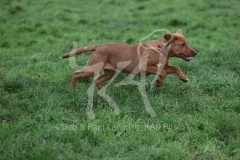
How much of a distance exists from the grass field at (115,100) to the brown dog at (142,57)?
361 millimetres

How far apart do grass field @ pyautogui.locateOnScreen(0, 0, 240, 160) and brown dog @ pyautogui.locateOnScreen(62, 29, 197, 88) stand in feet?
1.18

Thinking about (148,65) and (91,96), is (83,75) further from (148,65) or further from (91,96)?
(148,65)

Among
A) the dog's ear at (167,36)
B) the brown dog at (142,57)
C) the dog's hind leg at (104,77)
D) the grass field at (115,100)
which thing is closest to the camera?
the grass field at (115,100)

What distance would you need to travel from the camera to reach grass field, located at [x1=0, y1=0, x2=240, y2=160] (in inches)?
177

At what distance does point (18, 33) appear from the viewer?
34.5 feet

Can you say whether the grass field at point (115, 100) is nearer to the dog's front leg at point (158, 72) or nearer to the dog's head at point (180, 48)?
the dog's front leg at point (158, 72)

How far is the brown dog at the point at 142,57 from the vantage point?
6359 mm

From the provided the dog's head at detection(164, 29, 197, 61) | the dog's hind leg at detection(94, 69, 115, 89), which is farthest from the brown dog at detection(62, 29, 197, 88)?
the dog's hind leg at detection(94, 69, 115, 89)

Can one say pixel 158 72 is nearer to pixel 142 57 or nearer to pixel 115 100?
pixel 142 57

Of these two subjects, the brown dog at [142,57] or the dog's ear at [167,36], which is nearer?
the dog's ear at [167,36]

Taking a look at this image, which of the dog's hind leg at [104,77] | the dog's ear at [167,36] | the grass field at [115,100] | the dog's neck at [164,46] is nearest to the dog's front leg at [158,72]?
the grass field at [115,100]

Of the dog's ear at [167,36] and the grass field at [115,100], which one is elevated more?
the dog's ear at [167,36]

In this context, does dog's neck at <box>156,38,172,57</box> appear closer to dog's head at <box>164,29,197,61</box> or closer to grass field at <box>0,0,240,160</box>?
dog's head at <box>164,29,197,61</box>

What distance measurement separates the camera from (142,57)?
6453 millimetres
